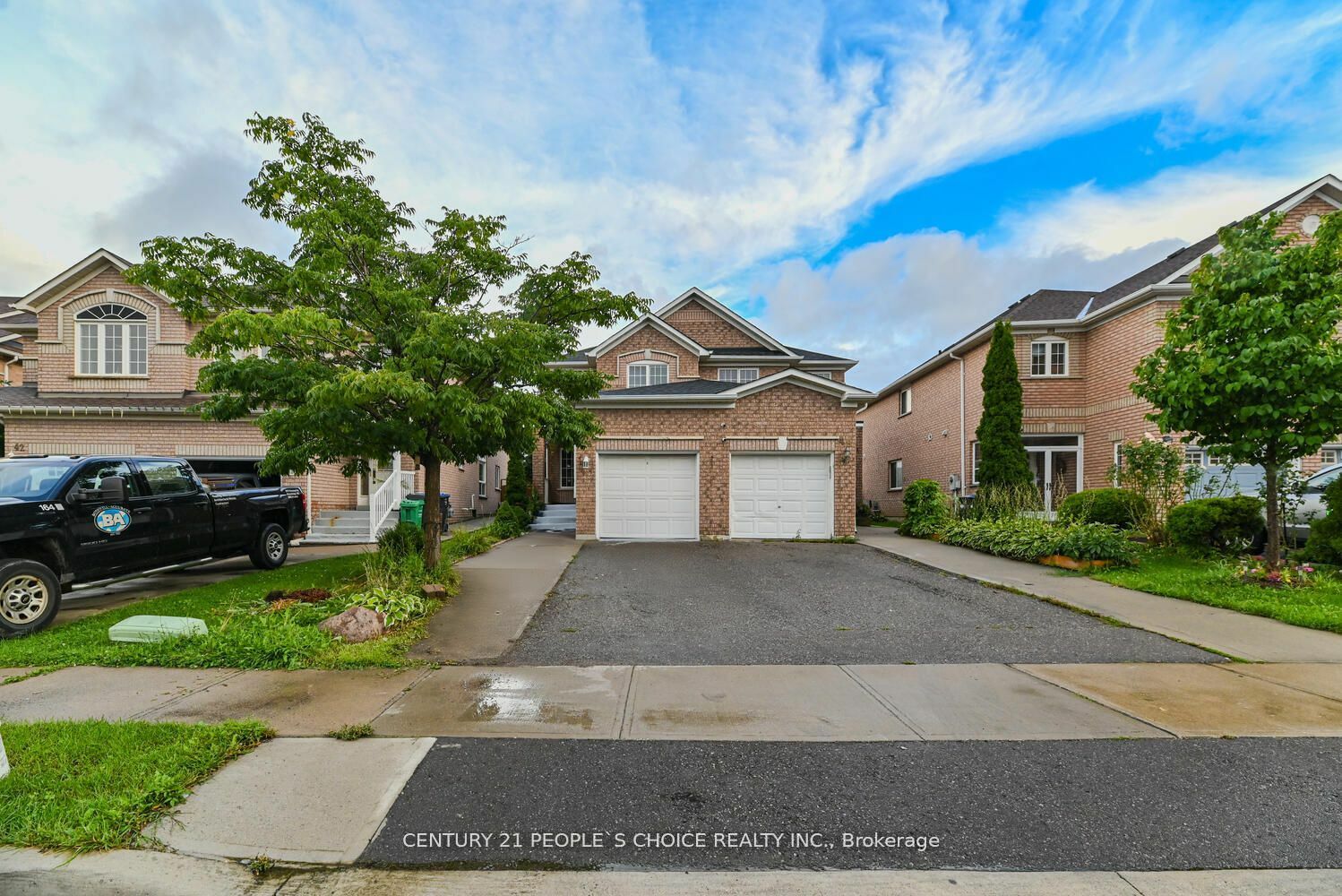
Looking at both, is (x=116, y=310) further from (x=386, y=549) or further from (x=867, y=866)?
(x=867, y=866)

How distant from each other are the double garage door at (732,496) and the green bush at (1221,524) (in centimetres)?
680

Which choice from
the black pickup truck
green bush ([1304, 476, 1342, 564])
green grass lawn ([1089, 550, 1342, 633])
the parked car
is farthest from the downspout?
the black pickup truck

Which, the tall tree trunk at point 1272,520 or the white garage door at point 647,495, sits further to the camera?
the white garage door at point 647,495

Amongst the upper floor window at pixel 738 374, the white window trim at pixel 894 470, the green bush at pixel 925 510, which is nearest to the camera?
the green bush at pixel 925 510

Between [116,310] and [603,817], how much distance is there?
66.0ft

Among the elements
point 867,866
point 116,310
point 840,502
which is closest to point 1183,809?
point 867,866

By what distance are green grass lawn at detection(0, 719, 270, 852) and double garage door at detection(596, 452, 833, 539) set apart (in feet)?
38.1

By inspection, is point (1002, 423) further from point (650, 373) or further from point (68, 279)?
point (68, 279)

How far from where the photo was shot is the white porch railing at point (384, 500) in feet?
50.2

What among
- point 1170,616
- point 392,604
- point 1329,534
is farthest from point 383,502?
point 1329,534

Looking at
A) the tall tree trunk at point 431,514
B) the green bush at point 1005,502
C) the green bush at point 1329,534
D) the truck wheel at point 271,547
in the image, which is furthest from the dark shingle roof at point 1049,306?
the truck wheel at point 271,547

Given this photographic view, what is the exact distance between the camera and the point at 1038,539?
11469mm

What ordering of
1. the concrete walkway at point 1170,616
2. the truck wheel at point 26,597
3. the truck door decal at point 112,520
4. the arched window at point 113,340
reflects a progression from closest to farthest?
1. the concrete walkway at point 1170,616
2. the truck wheel at point 26,597
3. the truck door decal at point 112,520
4. the arched window at point 113,340

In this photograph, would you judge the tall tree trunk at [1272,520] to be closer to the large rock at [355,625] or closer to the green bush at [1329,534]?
the green bush at [1329,534]
